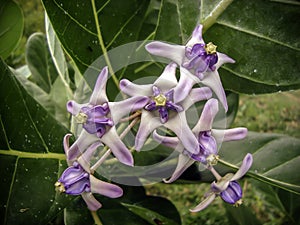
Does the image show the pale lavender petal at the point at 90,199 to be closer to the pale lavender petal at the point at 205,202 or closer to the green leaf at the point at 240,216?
the pale lavender petal at the point at 205,202

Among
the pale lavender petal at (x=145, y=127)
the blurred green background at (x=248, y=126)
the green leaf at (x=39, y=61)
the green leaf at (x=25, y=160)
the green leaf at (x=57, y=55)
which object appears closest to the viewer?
the pale lavender petal at (x=145, y=127)

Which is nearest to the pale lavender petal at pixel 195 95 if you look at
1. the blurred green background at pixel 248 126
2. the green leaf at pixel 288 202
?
the green leaf at pixel 288 202

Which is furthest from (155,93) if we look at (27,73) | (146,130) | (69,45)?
(27,73)

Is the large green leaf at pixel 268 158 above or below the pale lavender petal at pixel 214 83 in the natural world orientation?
below

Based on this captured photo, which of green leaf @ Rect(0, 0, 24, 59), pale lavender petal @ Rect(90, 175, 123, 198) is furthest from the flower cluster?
green leaf @ Rect(0, 0, 24, 59)

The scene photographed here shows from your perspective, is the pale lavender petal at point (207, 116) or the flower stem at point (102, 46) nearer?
the pale lavender petal at point (207, 116)

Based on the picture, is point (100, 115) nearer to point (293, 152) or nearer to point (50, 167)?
point (50, 167)

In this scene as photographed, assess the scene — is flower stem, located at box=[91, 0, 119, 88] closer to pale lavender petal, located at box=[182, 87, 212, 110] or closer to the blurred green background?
pale lavender petal, located at box=[182, 87, 212, 110]

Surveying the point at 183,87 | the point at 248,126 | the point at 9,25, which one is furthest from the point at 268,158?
the point at 248,126
